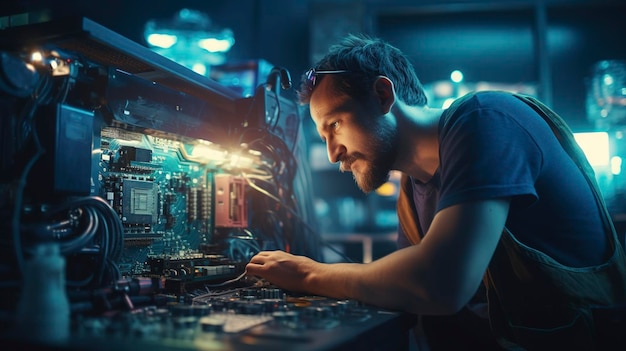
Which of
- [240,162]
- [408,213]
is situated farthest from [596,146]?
[240,162]

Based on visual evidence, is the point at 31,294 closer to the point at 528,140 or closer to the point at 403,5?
the point at 528,140

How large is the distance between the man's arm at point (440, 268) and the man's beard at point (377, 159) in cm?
42

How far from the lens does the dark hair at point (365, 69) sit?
1315 mm

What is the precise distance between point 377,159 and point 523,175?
17.9 inches

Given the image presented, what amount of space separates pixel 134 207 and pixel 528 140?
2.94 ft

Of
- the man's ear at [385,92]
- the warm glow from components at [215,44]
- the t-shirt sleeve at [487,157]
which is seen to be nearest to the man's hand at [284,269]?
the t-shirt sleeve at [487,157]

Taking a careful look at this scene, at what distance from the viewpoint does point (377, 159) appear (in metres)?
1.37

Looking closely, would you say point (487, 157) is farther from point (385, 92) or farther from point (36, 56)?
point (36, 56)

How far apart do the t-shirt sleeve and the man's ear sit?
9.7 inches

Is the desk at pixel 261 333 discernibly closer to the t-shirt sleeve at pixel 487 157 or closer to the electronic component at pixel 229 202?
the t-shirt sleeve at pixel 487 157

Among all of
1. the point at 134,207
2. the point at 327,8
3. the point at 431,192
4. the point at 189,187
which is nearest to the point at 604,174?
the point at 327,8

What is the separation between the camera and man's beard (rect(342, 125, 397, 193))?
1343 mm

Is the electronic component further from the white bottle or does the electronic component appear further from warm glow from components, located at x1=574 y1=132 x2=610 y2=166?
warm glow from components, located at x1=574 y1=132 x2=610 y2=166

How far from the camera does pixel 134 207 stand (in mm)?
1171
